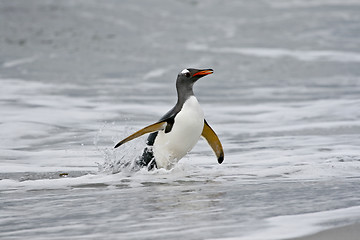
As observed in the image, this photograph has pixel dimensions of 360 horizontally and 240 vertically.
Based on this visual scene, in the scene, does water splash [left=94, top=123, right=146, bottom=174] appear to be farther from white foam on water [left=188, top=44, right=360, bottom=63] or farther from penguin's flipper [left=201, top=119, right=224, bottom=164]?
white foam on water [left=188, top=44, right=360, bottom=63]

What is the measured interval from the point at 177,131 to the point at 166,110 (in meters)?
5.58

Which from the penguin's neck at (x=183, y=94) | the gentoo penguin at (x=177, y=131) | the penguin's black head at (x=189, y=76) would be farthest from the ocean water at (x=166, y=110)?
the penguin's black head at (x=189, y=76)

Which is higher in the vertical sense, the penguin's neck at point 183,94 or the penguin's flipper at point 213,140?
the penguin's neck at point 183,94

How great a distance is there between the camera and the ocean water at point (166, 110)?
433 centimetres

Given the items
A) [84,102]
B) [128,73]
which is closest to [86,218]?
[84,102]

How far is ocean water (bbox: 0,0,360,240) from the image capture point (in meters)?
4.33

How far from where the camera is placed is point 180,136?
20.8 ft

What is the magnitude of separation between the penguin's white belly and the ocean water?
147 mm

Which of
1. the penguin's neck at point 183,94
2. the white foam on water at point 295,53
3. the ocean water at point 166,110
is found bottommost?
the white foam on water at point 295,53

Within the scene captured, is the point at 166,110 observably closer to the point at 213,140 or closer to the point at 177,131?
the point at 213,140

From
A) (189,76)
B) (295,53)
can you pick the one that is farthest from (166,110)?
(295,53)

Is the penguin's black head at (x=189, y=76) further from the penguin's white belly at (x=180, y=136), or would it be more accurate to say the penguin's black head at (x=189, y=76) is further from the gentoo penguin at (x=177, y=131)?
the penguin's white belly at (x=180, y=136)

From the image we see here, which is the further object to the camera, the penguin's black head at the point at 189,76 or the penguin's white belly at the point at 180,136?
the penguin's black head at the point at 189,76

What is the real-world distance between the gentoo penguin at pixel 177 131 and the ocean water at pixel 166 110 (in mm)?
129
